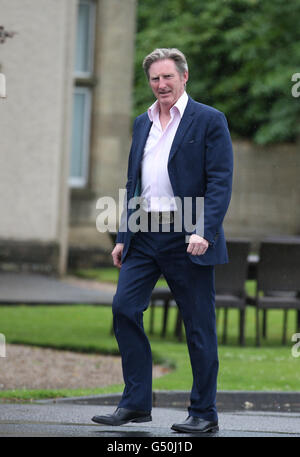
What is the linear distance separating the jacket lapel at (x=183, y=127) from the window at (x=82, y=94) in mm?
16396

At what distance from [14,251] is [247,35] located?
458 inches

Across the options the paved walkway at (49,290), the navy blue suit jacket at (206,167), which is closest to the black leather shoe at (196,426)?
the navy blue suit jacket at (206,167)

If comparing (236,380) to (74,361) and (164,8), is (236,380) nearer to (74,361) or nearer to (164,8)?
(74,361)

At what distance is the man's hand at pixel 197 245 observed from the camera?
6.02 metres

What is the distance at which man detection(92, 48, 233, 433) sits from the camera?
20.2 ft

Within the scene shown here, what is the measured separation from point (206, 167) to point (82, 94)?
55.0 feet

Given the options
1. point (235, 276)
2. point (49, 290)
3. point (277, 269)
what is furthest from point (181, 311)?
point (49, 290)

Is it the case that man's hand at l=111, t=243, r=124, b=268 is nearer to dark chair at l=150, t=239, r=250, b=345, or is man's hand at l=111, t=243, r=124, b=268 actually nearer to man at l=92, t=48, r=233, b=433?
man at l=92, t=48, r=233, b=433

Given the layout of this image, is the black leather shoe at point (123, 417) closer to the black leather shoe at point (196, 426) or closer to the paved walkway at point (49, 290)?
the black leather shoe at point (196, 426)

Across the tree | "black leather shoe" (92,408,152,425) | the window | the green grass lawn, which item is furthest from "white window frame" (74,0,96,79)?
"black leather shoe" (92,408,152,425)

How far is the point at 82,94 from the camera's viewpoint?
74.4 ft

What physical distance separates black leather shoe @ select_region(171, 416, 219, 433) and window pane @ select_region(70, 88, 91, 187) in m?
16.7

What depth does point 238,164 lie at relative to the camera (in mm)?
24969
